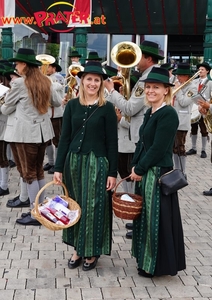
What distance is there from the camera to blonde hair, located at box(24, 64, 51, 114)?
4.69 meters

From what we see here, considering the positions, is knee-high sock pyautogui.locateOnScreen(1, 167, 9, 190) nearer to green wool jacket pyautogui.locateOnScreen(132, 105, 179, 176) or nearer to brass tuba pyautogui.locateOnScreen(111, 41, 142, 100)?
brass tuba pyautogui.locateOnScreen(111, 41, 142, 100)

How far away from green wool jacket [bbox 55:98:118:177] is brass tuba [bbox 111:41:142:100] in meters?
0.90

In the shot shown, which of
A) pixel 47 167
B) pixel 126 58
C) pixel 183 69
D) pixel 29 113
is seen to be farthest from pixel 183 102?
pixel 29 113

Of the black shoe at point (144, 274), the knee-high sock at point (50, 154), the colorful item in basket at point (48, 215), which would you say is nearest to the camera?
the colorful item in basket at point (48, 215)

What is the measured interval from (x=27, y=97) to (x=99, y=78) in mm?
1349

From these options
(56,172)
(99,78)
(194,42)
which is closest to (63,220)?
(56,172)

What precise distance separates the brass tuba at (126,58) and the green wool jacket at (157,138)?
3.27ft

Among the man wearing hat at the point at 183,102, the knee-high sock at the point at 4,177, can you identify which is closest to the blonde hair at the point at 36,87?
the knee-high sock at the point at 4,177

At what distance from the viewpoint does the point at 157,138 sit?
3.41 meters

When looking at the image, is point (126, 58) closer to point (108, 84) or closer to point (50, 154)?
point (108, 84)

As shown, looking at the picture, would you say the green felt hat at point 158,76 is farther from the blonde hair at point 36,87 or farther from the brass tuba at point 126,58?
the blonde hair at point 36,87

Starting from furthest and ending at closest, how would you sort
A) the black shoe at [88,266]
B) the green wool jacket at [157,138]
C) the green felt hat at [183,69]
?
the green felt hat at [183,69] < the black shoe at [88,266] < the green wool jacket at [157,138]

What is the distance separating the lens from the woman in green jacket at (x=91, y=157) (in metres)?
3.67

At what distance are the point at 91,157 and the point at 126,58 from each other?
55.3 inches
